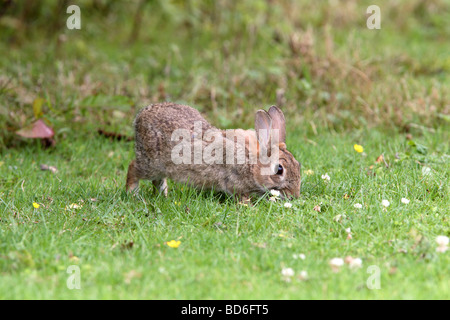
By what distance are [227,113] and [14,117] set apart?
9.25 ft

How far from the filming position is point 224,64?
385 inches

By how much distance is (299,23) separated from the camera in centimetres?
1206

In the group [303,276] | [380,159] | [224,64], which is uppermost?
[224,64]

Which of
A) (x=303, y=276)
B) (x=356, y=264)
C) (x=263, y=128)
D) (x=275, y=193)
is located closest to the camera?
(x=303, y=276)

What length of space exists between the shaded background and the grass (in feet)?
0.12

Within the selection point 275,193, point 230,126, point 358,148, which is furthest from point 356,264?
point 230,126

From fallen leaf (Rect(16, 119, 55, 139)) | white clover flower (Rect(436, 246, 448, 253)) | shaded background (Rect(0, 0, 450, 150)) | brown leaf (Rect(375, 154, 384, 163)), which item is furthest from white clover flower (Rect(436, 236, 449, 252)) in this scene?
fallen leaf (Rect(16, 119, 55, 139))

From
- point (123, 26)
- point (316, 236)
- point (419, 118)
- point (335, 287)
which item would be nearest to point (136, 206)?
point (316, 236)

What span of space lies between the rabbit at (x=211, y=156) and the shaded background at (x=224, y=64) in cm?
171

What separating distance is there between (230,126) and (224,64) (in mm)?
1802

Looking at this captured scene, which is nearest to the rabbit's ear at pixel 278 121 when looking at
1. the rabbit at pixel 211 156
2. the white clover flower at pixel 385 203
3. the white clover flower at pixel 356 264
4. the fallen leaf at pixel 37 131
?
the rabbit at pixel 211 156

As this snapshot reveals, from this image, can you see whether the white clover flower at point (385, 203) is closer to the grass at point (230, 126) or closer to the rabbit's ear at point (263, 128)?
the grass at point (230, 126)

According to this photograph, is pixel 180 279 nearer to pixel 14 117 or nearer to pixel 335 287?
pixel 335 287

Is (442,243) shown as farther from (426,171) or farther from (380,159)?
(380,159)
